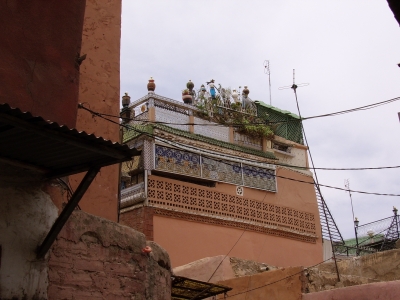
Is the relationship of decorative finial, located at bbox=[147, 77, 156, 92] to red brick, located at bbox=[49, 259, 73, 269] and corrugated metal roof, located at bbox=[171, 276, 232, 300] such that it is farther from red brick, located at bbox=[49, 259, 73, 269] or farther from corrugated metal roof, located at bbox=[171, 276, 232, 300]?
red brick, located at bbox=[49, 259, 73, 269]

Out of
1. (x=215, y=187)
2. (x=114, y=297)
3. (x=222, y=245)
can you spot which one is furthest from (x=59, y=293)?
(x=215, y=187)

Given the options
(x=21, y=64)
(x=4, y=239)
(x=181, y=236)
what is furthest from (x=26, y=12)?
(x=181, y=236)

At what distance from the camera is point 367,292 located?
9023mm

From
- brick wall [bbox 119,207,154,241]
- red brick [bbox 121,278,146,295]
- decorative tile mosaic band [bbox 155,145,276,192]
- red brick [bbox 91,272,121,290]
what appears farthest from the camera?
decorative tile mosaic band [bbox 155,145,276,192]

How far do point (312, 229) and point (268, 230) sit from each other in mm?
1843

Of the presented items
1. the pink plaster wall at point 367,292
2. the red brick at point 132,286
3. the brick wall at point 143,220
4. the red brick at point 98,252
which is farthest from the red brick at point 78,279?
the brick wall at point 143,220

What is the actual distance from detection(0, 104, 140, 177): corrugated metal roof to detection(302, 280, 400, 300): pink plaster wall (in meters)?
5.64

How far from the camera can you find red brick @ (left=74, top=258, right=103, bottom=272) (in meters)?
5.45

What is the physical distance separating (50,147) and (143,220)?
7594 millimetres

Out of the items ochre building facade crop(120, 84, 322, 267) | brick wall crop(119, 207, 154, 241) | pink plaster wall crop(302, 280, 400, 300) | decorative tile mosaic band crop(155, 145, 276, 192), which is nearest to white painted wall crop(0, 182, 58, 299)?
pink plaster wall crop(302, 280, 400, 300)

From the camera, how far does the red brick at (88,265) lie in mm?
5445

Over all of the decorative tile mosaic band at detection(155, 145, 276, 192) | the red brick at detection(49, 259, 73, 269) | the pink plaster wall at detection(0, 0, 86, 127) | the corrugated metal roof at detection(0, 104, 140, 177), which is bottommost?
the red brick at detection(49, 259, 73, 269)

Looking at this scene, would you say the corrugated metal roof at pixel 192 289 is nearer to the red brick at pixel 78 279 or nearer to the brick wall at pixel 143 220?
the red brick at pixel 78 279

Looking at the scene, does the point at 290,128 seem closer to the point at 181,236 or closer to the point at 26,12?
the point at 181,236
